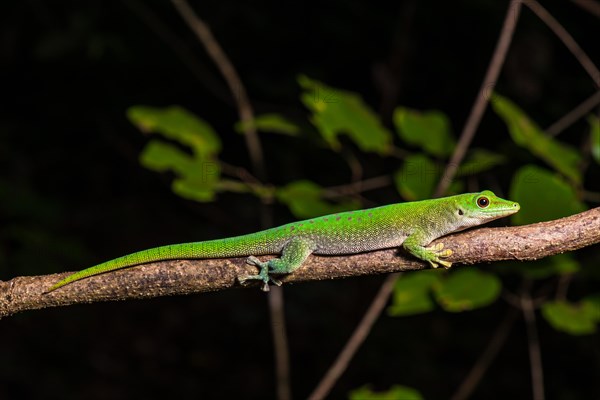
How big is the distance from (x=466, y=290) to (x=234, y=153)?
447cm

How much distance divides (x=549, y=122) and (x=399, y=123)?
3.34 m

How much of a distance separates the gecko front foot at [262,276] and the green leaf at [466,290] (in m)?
0.68

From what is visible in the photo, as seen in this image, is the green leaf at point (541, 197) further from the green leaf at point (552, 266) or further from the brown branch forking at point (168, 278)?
the brown branch forking at point (168, 278)

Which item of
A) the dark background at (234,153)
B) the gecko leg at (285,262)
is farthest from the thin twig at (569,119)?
the dark background at (234,153)

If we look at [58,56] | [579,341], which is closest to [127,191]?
[58,56]

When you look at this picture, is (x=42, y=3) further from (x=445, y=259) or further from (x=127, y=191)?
(x=445, y=259)

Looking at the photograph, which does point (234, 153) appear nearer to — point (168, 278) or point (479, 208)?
point (479, 208)

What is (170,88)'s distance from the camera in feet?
19.9

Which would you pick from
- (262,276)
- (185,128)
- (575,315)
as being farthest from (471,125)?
(185,128)

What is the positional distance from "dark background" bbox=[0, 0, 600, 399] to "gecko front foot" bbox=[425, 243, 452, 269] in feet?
10.9

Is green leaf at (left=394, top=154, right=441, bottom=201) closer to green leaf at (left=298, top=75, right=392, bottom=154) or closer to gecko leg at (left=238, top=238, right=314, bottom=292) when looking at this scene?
green leaf at (left=298, top=75, right=392, bottom=154)

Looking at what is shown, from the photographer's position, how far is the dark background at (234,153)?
5.61 metres

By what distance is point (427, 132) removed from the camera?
9.77 ft

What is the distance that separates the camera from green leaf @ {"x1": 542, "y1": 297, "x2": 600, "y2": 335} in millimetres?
2695
